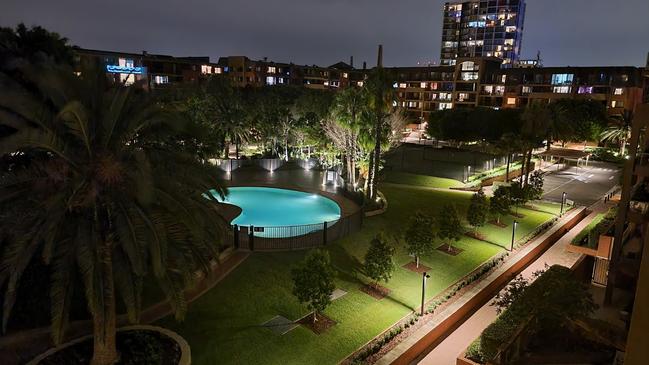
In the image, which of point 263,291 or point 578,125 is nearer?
point 263,291

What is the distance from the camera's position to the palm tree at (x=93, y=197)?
8.58m

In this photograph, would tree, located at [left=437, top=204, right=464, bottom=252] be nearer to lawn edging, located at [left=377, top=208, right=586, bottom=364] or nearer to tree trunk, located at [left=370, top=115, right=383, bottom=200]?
lawn edging, located at [left=377, top=208, right=586, bottom=364]

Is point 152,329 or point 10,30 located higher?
point 10,30

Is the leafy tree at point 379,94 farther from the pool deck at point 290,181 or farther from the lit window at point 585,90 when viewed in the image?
→ the lit window at point 585,90

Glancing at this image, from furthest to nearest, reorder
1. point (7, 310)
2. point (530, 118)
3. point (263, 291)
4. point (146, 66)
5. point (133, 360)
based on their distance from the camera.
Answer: point (146, 66) → point (530, 118) → point (263, 291) → point (133, 360) → point (7, 310)

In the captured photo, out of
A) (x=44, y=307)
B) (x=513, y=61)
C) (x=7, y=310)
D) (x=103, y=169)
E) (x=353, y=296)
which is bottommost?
(x=353, y=296)

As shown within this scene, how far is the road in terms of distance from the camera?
37.2m

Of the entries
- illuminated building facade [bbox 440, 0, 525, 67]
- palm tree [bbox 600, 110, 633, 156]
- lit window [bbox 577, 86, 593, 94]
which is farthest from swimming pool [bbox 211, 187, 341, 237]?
illuminated building facade [bbox 440, 0, 525, 67]

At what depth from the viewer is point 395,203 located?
30.3 meters

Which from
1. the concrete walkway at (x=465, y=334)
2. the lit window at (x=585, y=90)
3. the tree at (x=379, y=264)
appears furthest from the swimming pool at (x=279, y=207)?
the lit window at (x=585, y=90)

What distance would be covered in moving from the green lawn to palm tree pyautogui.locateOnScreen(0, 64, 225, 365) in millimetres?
3429

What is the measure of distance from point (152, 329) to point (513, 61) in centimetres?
18416

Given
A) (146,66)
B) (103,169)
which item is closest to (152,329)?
(103,169)

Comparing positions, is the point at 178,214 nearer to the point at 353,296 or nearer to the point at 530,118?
the point at 353,296
